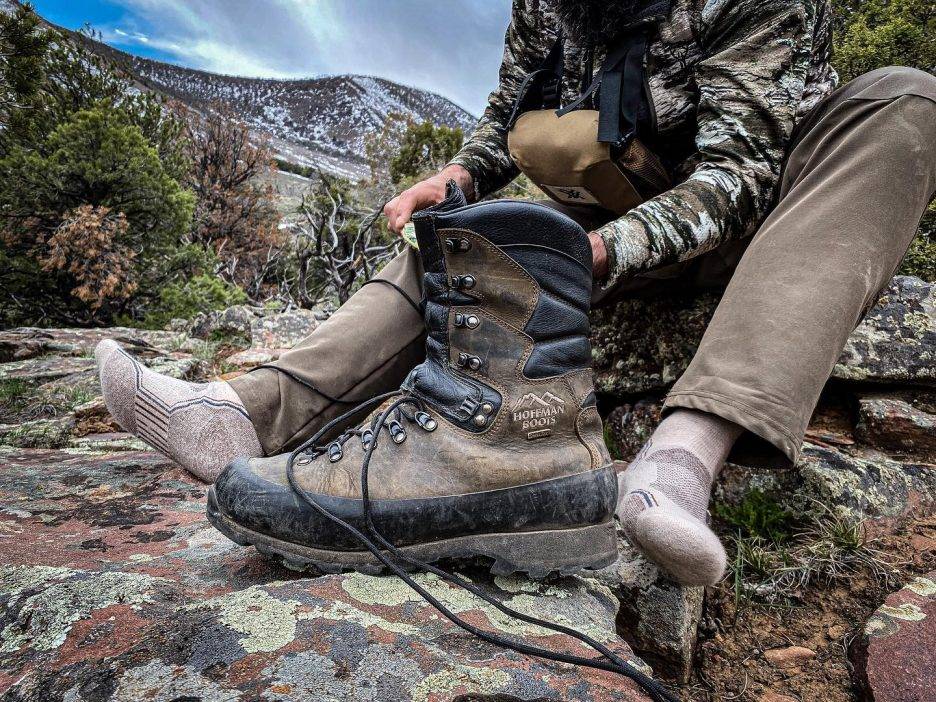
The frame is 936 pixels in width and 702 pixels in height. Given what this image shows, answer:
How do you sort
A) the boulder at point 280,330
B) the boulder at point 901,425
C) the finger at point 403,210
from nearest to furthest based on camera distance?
the finger at point 403,210 → the boulder at point 901,425 → the boulder at point 280,330

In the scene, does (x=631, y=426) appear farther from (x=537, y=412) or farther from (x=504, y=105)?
(x=504, y=105)

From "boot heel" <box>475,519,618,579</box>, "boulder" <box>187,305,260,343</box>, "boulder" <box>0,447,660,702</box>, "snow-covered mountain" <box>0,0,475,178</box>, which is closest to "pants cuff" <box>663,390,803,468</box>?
"boot heel" <box>475,519,618,579</box>

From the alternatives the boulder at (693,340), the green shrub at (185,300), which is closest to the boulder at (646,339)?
the boulder at (693,340)

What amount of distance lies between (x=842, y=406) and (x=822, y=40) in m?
1.29

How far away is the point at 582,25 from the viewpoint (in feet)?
6.40

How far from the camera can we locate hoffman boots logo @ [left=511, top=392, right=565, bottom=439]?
113 cm

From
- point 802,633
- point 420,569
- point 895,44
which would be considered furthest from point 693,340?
point 895,44

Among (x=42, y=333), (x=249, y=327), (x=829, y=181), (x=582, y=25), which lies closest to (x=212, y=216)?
(x=249, y=327)

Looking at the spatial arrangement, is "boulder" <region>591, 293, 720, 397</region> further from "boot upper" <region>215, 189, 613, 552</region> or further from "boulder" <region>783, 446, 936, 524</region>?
"boot upper" <region>215, 189, 613, 552</region>

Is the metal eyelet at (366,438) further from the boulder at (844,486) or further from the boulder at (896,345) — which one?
the boulder at (896,345)

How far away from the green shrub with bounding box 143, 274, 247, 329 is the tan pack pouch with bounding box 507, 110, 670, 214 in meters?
10.0

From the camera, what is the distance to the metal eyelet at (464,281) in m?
1.13

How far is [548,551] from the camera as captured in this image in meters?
1.11

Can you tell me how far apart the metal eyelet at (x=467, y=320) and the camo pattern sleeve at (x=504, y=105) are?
1.23 m
